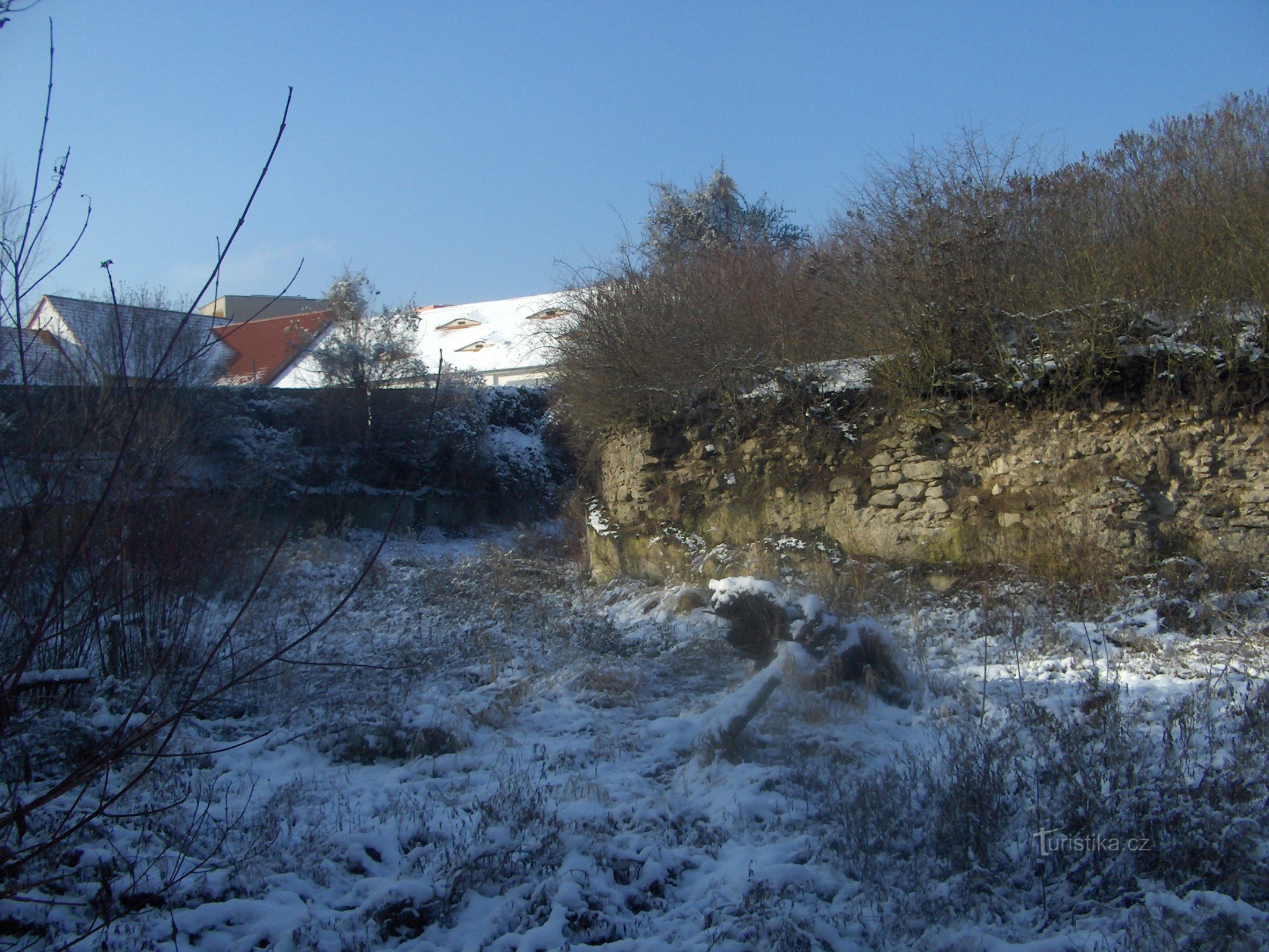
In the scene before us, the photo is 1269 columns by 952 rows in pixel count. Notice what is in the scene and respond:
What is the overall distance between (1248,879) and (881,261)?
23.4 ft

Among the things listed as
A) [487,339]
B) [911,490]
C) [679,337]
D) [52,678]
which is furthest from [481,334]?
[52,678]

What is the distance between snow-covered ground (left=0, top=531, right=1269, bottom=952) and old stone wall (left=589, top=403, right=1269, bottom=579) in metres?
0.57

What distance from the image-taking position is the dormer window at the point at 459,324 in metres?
27.2

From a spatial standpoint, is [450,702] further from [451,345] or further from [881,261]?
[451,345]

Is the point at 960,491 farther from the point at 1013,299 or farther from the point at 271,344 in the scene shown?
the point at 271,344

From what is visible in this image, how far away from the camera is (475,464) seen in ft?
57.3

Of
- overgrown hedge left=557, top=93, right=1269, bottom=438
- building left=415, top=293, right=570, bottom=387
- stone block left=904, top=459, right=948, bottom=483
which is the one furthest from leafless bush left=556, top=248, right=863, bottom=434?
building left=415, top=293, right=570, bottom=387

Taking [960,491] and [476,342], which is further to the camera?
[476,342]

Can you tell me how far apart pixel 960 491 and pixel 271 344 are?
71.0ft

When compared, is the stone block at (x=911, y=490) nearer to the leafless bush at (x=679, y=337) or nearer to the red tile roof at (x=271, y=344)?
the leafless bush at (x=679, y=337)

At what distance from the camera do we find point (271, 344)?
79.3 ft

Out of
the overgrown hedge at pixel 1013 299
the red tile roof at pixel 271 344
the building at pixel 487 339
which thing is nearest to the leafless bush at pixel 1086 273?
the overgrown hedge at pixel 1013 299

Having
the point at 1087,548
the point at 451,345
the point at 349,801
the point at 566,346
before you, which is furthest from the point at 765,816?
the point at 451,345

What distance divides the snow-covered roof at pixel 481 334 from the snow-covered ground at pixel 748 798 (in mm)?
15877
